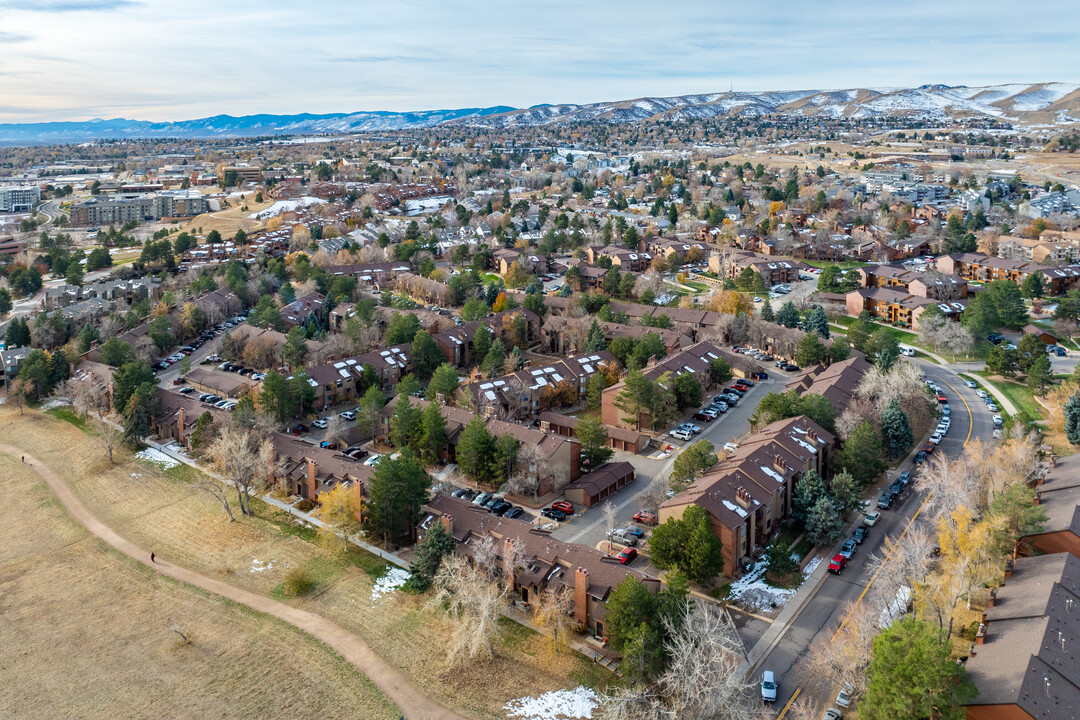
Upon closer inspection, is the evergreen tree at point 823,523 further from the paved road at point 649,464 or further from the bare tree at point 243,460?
the bare tree at point 243,460

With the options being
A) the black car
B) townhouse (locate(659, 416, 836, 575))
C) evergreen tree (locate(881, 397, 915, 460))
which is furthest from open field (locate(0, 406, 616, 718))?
evergreen tree (locate(881, 397, 915, 460))

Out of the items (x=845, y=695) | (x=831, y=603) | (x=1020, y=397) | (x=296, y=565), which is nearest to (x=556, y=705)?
(x=845, y=695)

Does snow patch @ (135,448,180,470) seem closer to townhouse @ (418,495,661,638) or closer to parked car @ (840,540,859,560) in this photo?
townhouse @ (418,495,661,638)

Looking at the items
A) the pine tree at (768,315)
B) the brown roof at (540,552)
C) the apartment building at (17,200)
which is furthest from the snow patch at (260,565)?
the apartment building at (17,200)

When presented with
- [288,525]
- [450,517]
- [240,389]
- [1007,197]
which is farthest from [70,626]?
[1007,197]

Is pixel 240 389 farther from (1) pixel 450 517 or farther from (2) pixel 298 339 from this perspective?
(1) pixel 450 517
